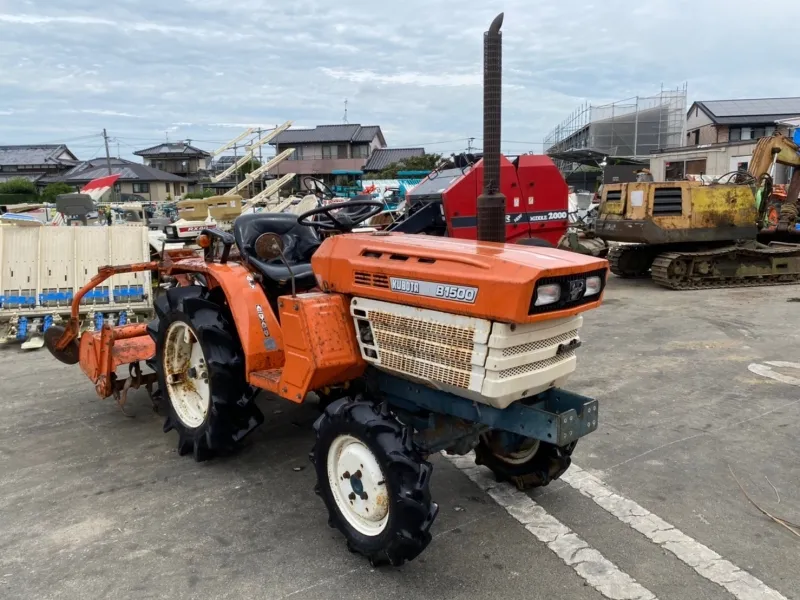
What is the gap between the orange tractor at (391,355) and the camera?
247cm

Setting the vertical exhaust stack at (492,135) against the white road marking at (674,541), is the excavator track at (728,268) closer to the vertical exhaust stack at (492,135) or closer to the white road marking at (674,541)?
the vertical exhaust stack at (492,135)

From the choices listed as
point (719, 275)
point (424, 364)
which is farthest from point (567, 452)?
point (719, 275)

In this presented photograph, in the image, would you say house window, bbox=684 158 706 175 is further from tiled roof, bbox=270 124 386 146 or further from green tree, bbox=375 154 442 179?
tiled roof, bbox=270 124 386 146

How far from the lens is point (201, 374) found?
3.91 meters

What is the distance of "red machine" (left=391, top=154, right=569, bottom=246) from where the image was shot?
8758mm

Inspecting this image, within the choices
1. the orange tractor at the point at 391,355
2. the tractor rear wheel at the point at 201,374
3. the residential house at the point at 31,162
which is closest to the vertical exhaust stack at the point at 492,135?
the orange tractor at the point at 391,355

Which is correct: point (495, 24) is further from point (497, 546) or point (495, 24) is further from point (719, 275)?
point (719, 275)

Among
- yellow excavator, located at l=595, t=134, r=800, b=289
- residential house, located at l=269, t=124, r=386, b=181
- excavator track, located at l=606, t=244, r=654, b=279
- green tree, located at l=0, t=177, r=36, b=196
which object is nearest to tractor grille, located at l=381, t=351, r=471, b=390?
yellow excavator, located at l=595, t=134, r=800, b=289

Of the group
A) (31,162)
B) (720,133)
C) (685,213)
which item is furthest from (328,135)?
(685,213)

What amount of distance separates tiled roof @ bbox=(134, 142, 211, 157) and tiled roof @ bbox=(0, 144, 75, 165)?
7.47 m

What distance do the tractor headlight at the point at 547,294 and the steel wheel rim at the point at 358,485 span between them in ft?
3.04

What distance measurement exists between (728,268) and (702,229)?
0.86 meters

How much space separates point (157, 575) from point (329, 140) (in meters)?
51.8

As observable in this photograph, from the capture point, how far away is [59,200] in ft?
47.2
